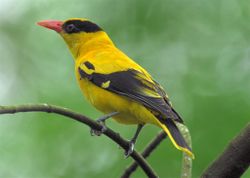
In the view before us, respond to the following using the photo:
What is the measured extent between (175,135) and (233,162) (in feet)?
2.36

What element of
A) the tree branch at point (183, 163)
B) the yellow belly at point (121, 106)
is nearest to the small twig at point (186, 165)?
the tree branch at point (183, 163)

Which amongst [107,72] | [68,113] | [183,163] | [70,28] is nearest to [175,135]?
[183,163]

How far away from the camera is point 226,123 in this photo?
15.5 ft

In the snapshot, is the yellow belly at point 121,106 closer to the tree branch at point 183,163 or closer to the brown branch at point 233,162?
the tree branch at point 183,163

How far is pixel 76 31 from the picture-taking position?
5238 millimetres

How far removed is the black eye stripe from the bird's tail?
5.41 ft

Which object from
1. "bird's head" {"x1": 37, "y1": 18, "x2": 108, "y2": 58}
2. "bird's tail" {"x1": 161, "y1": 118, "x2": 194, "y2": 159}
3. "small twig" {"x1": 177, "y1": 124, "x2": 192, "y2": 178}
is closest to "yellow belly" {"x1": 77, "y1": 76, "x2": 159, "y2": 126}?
"bird's tail" {"x1": 161, "y1": 118, "x2": 194, "y2": 159}

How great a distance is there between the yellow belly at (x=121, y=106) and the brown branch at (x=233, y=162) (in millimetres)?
1067

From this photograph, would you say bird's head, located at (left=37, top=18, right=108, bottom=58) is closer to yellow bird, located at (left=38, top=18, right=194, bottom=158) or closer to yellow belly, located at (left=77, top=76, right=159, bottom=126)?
yellow bird, located at (left=38, top=18, right=194, bottom=158)

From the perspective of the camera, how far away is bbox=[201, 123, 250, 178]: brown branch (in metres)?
2.92

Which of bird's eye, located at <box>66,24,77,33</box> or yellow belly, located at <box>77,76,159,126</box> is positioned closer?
yellow belly, located at <box>77,76,159,126</box>

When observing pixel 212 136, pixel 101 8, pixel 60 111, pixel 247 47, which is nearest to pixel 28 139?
pixel 101 8

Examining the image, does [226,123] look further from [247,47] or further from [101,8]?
[101,8]

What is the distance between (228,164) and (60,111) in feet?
2.84
